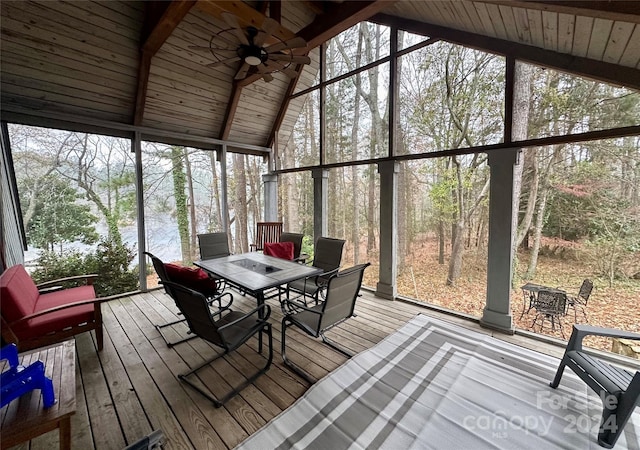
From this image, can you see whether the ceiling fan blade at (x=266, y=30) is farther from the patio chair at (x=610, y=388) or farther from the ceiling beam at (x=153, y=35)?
the patio chair at (x=610, y=388)

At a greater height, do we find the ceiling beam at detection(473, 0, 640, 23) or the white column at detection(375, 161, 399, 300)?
the ceiling beam at detection(473, 0, 640, 23)

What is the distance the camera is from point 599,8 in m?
1.69

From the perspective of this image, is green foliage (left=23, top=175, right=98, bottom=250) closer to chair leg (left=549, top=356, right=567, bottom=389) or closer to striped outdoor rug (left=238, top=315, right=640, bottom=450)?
striped outdoor rug (left=238, top=315, right=640, bottom=450)

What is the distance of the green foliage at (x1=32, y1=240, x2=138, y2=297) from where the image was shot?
14.6 ft

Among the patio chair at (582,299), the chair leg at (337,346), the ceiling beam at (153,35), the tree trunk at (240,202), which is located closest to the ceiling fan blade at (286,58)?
the ceiling beam at (153,35)

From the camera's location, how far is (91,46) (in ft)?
10.9

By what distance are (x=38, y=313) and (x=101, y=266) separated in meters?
3.14

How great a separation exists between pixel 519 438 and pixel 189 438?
219 cm

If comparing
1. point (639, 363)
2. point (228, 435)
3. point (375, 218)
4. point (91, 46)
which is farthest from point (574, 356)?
point (91, 46)

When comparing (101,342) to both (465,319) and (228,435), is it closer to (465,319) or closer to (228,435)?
(228,435)

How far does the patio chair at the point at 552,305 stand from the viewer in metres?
3.75

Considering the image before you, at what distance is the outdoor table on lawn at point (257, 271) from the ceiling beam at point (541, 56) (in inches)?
132

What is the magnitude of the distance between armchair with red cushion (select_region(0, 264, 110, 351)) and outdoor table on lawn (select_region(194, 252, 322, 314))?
3.99ft

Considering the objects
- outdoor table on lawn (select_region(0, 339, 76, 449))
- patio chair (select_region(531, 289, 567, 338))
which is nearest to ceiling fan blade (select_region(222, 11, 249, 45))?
outdoor table on lawn (select_region(0, 339, 76, 449))
